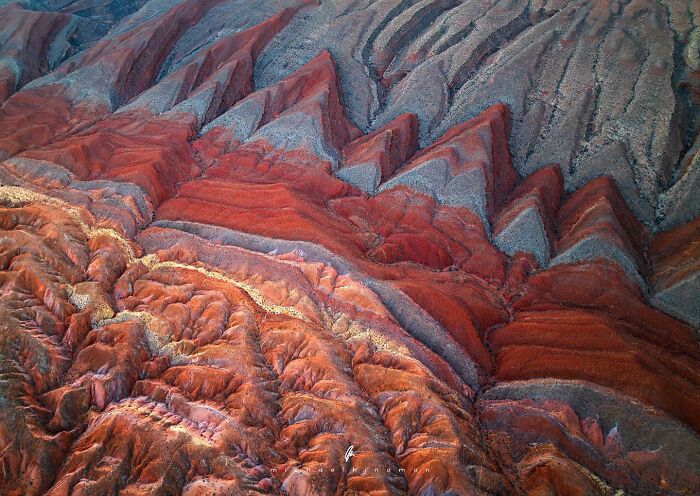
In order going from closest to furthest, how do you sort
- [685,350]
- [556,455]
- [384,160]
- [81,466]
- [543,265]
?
[81,466]
[556,455]
[685,350]
[543,265]
[384,160]

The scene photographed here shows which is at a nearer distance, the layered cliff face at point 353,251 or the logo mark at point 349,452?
the logo mark at point 349,452

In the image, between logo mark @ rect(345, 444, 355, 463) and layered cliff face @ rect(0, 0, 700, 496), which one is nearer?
logo mark @ rect(345, 444, 355, 463)

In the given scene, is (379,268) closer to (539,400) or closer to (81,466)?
(539,400)

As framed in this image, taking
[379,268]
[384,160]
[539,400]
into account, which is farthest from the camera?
[384,160]

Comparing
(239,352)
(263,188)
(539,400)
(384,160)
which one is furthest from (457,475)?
(384,160)

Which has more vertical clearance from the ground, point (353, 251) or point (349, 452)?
point (353, 251)

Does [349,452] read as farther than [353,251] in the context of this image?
No

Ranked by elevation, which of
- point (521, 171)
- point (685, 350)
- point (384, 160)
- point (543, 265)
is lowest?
point (685, 350)

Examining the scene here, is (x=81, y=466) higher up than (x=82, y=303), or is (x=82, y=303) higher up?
(x=82, y=303)
